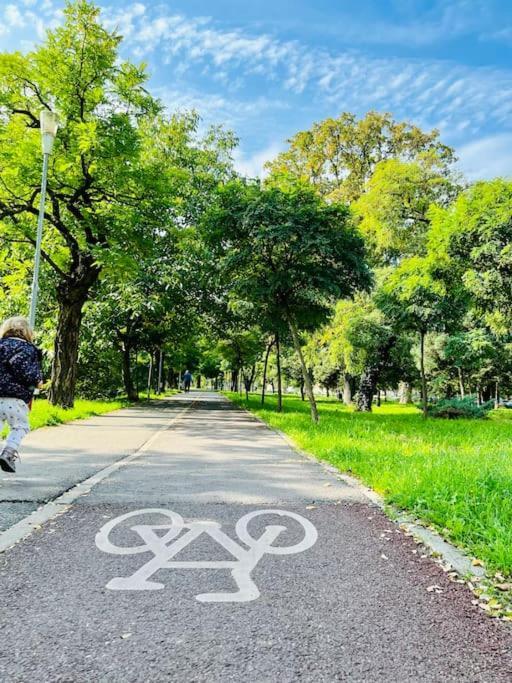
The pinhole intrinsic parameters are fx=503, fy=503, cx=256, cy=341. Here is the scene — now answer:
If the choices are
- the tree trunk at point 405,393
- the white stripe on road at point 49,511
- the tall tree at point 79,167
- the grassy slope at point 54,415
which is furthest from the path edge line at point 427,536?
the tree trunk at point 405,393

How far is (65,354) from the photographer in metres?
15.8

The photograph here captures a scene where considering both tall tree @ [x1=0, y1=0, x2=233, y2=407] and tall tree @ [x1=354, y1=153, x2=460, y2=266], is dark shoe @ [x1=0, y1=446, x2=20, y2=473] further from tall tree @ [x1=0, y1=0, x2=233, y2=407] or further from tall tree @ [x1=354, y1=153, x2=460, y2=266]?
tall tree @ [x1=354, y1=153, x2=460, y2=266]

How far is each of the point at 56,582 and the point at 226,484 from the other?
3113 millimetres

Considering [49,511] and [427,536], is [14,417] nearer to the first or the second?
[49,511]

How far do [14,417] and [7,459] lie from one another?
47 cm

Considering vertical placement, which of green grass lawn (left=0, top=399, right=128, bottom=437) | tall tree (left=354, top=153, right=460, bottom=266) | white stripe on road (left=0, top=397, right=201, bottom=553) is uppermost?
tall tree (left=354, top=153, right=460, bottom=266)

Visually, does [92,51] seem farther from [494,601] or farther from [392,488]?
[494,601]

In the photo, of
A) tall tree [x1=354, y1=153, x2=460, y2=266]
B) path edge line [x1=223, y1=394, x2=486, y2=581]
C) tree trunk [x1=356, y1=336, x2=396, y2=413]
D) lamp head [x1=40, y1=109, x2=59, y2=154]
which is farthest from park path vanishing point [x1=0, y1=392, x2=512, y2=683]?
tree trunk [x1=356, y1=336, x2=396, y2=413]

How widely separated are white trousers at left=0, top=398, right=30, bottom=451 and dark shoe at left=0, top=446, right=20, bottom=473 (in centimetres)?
7

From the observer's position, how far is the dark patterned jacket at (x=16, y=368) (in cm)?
570

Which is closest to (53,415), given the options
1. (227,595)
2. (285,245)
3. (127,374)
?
(285,245)

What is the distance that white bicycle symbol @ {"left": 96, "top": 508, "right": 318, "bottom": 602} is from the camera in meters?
3.11

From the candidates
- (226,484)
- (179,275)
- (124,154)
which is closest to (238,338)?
(179,275)

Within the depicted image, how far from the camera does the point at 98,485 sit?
5.90 m
